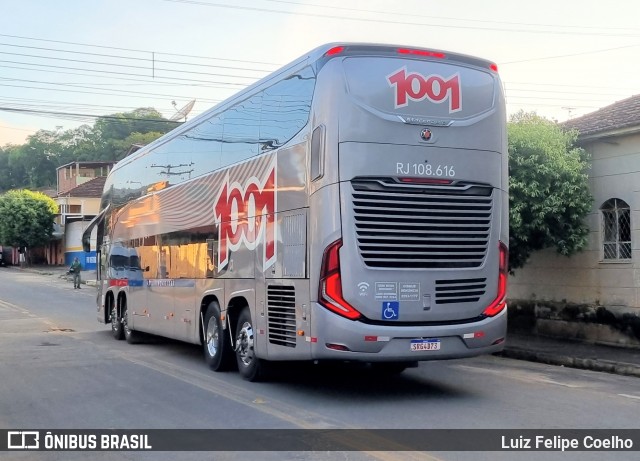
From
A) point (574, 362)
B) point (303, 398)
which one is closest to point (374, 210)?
point (303, 398)

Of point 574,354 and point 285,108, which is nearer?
point 285,108

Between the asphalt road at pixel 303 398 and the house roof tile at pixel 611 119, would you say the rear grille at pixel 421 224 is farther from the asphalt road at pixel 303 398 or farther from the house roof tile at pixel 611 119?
the house roof tile at pixel 611 119

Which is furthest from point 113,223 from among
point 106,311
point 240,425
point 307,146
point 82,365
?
point 240,425

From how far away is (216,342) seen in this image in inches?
476

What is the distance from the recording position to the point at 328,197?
8.88 m

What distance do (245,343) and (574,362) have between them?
6.10m

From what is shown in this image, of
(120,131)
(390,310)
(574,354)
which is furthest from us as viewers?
(120,131)

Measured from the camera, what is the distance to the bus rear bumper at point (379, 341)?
874 centimetres

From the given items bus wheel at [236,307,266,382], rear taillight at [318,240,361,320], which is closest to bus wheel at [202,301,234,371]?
bus wheel at [236,307,266,382]

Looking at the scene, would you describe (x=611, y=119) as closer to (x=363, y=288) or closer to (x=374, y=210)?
(x=374, y=210)

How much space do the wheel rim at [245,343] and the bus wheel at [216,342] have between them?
0.56 meters

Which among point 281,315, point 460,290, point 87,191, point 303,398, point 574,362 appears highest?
point 87,191

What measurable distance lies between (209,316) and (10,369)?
3432 mm

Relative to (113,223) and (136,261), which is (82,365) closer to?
(136,261)
